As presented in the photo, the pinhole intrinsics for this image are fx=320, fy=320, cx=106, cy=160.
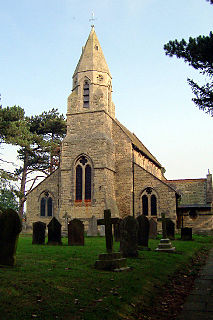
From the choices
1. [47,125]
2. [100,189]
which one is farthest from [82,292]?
[47,125]

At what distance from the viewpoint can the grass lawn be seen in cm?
459

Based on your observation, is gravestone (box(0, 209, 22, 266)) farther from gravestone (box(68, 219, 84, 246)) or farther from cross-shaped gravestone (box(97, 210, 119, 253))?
gravestone (box(68, 219, 84, 246))

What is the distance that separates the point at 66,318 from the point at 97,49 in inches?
1081

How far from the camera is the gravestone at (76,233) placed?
13844 millimetres

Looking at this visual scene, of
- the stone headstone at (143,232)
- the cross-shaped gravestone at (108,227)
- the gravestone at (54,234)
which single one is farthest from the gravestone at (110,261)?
the gravestone at (54,234)

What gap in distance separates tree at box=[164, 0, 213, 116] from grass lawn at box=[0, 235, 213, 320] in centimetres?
550

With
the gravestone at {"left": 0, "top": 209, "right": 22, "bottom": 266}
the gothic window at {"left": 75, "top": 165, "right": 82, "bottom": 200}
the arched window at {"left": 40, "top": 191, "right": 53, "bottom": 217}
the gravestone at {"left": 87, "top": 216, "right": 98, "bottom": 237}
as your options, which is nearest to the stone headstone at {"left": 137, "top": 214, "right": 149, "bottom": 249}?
the gravestone at {"left": 0, "top": 209, "right": 22, "bottom": 266}

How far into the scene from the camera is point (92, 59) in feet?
91.7

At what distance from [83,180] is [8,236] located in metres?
17.8

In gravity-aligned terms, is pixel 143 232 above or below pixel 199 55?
below

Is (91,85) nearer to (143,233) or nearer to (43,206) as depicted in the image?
(43,206)

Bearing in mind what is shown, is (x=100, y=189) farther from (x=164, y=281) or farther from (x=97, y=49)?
(x=164, y=281)

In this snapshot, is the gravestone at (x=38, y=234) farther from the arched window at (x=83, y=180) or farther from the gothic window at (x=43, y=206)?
the gothic window at (x=43, y=206)

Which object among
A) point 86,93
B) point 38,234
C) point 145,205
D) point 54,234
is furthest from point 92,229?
point 86,93
